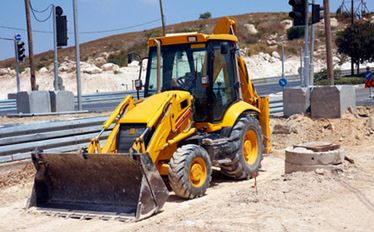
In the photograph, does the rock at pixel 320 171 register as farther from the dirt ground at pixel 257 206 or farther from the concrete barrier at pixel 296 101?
the concrete barrier at pixel 296 101

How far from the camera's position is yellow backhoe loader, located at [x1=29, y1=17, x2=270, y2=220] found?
347 inches

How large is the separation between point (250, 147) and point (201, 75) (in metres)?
1.90

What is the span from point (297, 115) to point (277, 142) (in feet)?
4.89

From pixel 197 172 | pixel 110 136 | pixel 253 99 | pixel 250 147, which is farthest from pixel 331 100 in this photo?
pixel 110 136

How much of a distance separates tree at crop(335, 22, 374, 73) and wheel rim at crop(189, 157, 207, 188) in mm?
49370

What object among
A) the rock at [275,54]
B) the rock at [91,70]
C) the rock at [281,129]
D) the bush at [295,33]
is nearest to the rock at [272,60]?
the rock at [275,54]

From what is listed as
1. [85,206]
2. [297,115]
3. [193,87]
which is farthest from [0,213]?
[297,115]

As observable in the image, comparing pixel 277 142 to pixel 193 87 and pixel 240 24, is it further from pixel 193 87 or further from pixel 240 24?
pixel 240 24

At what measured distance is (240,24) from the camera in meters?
92.2

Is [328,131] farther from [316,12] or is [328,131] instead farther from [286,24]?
[286,24]

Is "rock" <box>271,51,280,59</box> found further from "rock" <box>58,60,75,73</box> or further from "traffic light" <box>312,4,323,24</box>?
"traffic light" <box>312,4,323,24</box>

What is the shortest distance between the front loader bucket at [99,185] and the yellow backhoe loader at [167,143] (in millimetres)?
14

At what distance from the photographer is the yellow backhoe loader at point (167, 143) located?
881cm

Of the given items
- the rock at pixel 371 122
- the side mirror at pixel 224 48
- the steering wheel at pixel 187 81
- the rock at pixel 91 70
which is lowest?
the rock at pixel 371 122
